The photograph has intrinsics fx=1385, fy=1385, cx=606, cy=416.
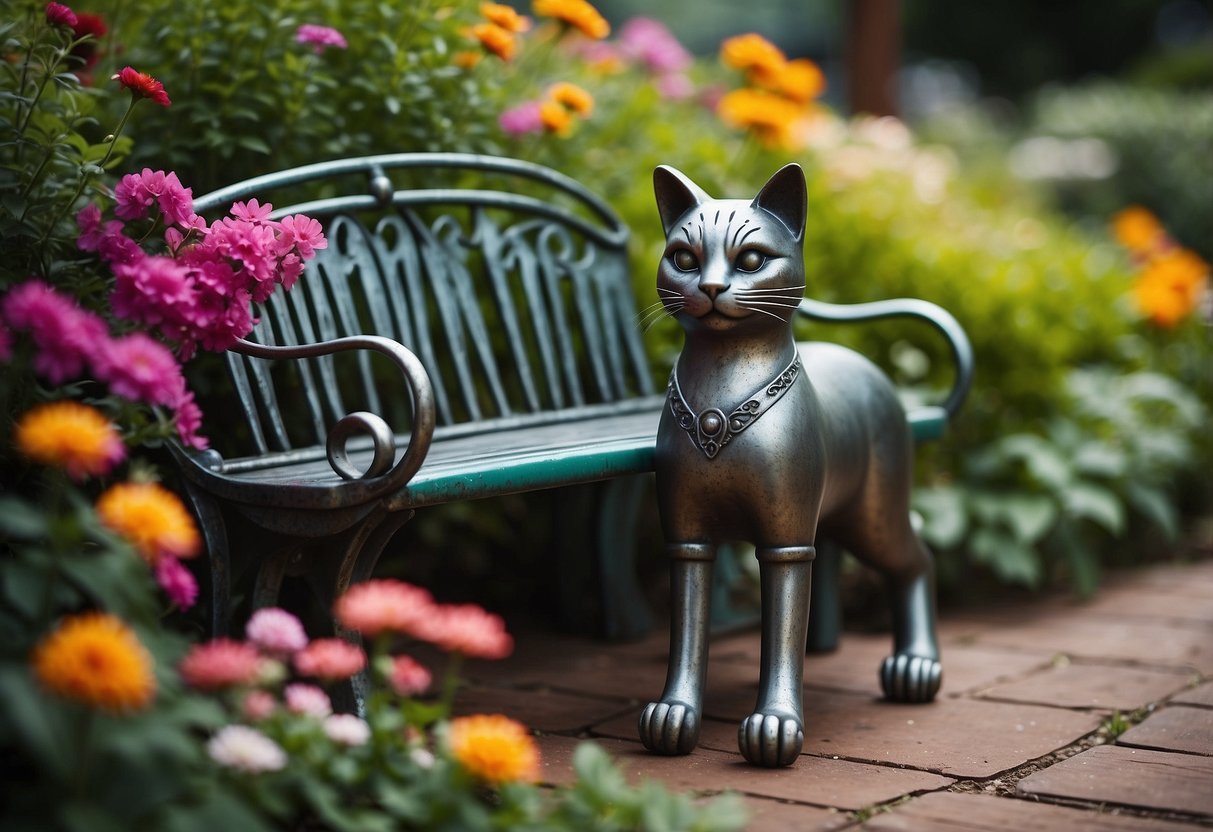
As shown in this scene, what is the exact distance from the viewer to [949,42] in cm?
1941

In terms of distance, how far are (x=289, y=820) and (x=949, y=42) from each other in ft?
61.8

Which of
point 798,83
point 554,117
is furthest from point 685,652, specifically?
point 798,83

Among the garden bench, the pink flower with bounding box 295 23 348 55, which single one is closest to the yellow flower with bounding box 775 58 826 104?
the garden bench

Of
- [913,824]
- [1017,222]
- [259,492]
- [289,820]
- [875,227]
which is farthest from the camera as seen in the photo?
[1017,222]

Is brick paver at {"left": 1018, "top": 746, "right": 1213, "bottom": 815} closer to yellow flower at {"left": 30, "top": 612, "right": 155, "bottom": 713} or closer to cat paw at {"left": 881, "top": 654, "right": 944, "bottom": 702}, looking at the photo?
cat paw at {"left": 881, "top": 654, "right": 944, "bottom": 702}

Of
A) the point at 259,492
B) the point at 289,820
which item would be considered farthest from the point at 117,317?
the point at 289,820

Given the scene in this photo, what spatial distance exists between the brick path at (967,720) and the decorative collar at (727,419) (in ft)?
2.19

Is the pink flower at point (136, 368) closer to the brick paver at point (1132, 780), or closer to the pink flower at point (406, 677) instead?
the pink flower at point (406, 677)

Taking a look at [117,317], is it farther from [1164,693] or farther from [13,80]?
[1164,693]

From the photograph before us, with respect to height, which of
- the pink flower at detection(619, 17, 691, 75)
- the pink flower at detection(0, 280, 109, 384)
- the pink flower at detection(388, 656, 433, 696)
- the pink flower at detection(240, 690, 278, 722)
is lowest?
the pink flower at detection(240, 690, 278, 722)

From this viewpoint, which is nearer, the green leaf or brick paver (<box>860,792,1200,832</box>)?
brick paver (<box>860,792,1200,832</box>)

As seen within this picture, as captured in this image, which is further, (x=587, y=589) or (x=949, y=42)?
(x=949, y=42)

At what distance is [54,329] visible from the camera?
206 centimetres

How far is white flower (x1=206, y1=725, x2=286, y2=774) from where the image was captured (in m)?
1.96
